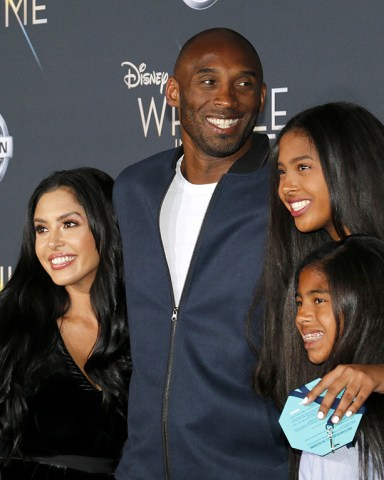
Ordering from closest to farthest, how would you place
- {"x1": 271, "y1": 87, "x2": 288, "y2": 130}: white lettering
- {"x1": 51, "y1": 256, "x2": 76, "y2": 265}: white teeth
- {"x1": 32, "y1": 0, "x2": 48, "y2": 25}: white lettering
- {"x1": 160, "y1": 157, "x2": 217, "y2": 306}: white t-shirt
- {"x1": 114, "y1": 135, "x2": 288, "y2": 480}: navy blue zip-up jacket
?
{"x1": 114, "y1": 135, "x2": 288, "y2": 480}: navy blue zip-up jacket, {"x1": 160, "y1": 157, "x2": 217, "y2": 306}: white t-shirt, {"x1": 51, "y1": 256, "x2": 76, "y2": 265}: white teeth, {"x1": 271, "y1": 87, "x2": 288, "y2": 130}: white lettering, {"x1": 32, "y1": 0, "x2": 48, "y2": 25}: white lettering

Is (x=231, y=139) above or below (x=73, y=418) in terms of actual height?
above

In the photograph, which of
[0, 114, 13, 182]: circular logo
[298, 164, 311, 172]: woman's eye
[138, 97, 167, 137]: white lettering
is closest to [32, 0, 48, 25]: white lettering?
[0, 114, 13, 182]: circular logo

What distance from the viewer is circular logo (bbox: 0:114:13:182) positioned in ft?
10.8

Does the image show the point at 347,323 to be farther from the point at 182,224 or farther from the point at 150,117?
the point at 150,117

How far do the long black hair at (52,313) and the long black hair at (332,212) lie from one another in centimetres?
65

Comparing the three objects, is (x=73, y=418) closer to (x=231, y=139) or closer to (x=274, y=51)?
(x=231, y=139)

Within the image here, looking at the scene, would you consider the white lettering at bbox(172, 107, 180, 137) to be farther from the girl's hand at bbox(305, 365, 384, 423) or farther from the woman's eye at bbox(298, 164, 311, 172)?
the girl's hand at bbox(305, 365, 384, 423)

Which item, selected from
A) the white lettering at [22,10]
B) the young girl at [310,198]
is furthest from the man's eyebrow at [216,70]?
the white lettering at [22,10]

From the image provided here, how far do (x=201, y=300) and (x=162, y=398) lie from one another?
0.23 meters

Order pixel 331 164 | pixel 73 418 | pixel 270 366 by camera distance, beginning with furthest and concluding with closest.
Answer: pixel 73 418 → pixel 270 366 → pixel 331 164

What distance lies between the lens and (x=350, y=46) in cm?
264

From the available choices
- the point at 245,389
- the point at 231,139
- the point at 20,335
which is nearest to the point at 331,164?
the point at 231,139

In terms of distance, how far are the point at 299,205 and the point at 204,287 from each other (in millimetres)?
341

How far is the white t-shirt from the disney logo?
930 millimetres
